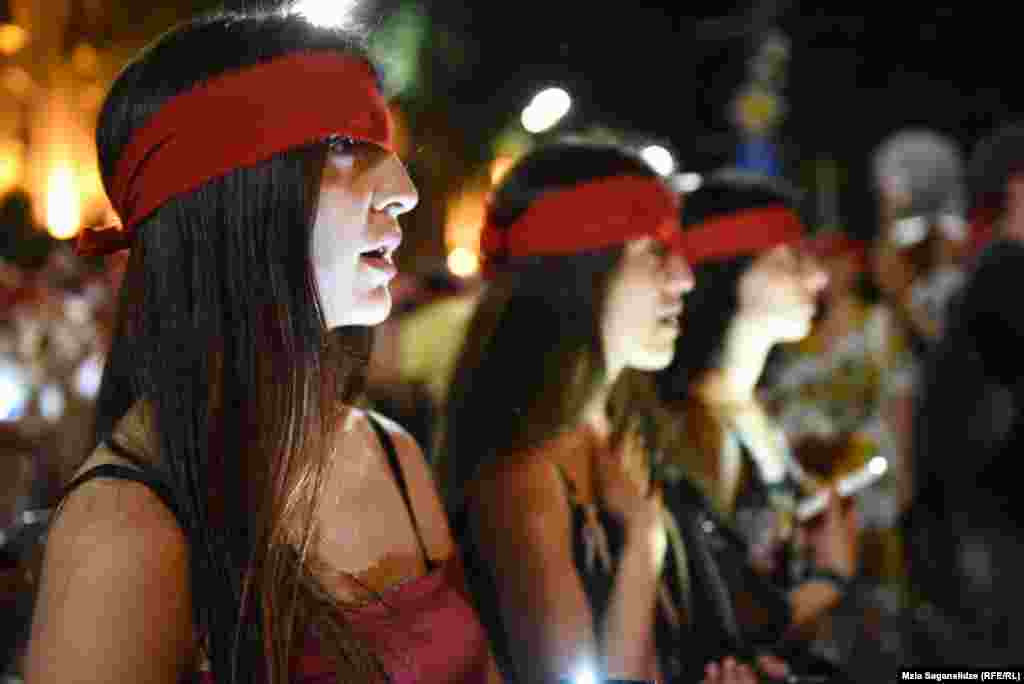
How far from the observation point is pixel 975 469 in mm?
5449

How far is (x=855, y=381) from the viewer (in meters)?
6.01

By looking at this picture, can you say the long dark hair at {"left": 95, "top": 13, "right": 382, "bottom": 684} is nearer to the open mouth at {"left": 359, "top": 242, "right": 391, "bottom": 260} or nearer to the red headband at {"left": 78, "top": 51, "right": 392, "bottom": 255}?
the red headband at {"left": 78, "top": 51, "right": 392, "bottom": 255}

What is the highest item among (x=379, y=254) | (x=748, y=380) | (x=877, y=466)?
(x=379, y=254)

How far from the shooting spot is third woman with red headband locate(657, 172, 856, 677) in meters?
3.73

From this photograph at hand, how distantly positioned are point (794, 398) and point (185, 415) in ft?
14.0

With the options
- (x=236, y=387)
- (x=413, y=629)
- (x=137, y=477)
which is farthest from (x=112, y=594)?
(x=413, y=629)

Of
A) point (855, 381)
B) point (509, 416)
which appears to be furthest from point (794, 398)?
point (509, 416)

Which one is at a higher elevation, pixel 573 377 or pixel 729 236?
pixel 729 236

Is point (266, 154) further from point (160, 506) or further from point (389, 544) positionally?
point (389, 544)

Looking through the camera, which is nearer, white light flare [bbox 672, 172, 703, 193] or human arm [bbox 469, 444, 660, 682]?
human arm [bbox 469, 444, 660, 682]

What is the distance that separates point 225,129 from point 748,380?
2526 millimetres

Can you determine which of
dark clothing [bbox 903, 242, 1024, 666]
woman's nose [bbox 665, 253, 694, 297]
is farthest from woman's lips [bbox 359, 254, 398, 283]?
dark clothing [bbox 903, 242, 1024, 666]

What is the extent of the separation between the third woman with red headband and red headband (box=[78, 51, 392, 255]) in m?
1.84

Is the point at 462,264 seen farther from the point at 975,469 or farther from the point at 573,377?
the point at 573,377
